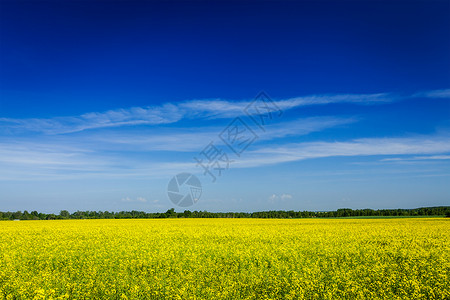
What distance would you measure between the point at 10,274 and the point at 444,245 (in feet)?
75.9

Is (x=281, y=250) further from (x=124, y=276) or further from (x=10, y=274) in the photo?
(x=10, y=274)

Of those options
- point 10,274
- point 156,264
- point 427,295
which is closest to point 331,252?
point 427,295

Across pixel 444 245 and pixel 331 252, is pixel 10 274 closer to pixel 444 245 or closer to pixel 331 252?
pixel 331 252

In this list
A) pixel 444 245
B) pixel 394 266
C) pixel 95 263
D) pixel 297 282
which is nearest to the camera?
pixel 297 282

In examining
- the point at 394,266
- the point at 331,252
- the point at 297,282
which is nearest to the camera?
the point at 297,282

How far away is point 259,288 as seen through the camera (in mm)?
9125

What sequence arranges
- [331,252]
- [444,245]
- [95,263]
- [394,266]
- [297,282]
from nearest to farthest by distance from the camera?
[297,282] < [394,266] < [95,263] < [331,252] < [444,245]

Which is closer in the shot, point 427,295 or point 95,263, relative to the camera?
point 427,295

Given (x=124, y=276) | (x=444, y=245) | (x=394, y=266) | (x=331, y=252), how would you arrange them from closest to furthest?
(x=124, y=276)
(x=394, y=266)
(x=331, y=252)
(x=444, y=245)

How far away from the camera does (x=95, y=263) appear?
42.8 feet

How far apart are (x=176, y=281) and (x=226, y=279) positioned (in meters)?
1.69

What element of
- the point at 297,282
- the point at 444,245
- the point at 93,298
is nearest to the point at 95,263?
the point at 93,298

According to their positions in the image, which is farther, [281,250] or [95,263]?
[281,250]

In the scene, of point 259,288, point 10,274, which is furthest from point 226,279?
point 10,274
